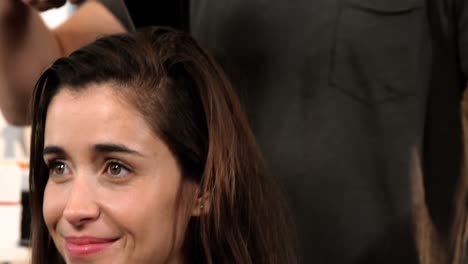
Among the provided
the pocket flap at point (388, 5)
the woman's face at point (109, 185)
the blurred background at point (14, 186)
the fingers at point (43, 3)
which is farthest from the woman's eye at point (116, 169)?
the blurred background at point (14, 186)

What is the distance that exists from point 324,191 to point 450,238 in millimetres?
156

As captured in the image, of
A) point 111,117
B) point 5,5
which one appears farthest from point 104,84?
point 5,5

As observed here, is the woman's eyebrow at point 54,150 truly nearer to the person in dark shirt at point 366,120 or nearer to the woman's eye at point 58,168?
the woman's eye at point 58,168

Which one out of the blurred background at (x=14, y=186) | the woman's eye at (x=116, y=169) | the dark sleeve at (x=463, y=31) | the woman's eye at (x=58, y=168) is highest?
the dark sleeve at (x=463, y=31)

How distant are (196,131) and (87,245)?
171mm

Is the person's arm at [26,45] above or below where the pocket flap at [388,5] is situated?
below

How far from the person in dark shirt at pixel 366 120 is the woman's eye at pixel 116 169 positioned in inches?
8.9

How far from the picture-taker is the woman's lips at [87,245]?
0.93m

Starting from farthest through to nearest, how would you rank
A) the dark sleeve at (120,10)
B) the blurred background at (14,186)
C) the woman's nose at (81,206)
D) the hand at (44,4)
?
1. the blurred background at (14,186)
2. the dark sleeve at (120,10)
3. the hand at (44,4)
4. the woman's nose at (81,206)

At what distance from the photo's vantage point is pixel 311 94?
1.09 m

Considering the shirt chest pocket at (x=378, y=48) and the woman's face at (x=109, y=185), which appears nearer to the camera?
the woman's face at (x=109, y=185)

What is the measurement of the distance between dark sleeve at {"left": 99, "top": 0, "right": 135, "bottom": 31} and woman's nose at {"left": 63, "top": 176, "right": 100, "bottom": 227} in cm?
33

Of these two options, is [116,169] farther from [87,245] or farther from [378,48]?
[378,48]

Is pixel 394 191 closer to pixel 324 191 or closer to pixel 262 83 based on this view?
pixel 324 191
